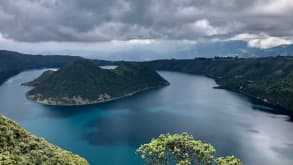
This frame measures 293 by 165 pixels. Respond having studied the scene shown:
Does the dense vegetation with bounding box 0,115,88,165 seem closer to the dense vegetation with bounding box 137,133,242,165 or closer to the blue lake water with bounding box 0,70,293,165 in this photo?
the dense vegetation with bounding box 137,133,242,165

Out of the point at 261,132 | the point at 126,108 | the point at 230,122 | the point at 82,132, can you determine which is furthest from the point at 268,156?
the point at 126,108

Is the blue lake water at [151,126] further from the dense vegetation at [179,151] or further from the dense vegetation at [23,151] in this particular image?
the dense vegetation at [179,151]

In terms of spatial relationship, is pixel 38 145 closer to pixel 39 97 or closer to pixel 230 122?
pixel 230 122

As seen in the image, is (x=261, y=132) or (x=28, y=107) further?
(x=28, y=107)

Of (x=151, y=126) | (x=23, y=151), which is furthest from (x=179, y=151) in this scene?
(x=151, y=126)

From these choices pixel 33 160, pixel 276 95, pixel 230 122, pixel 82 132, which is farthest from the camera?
pixel 276 95

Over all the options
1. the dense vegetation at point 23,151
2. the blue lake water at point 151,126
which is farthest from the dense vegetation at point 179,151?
the blue lake water at point 151,126
